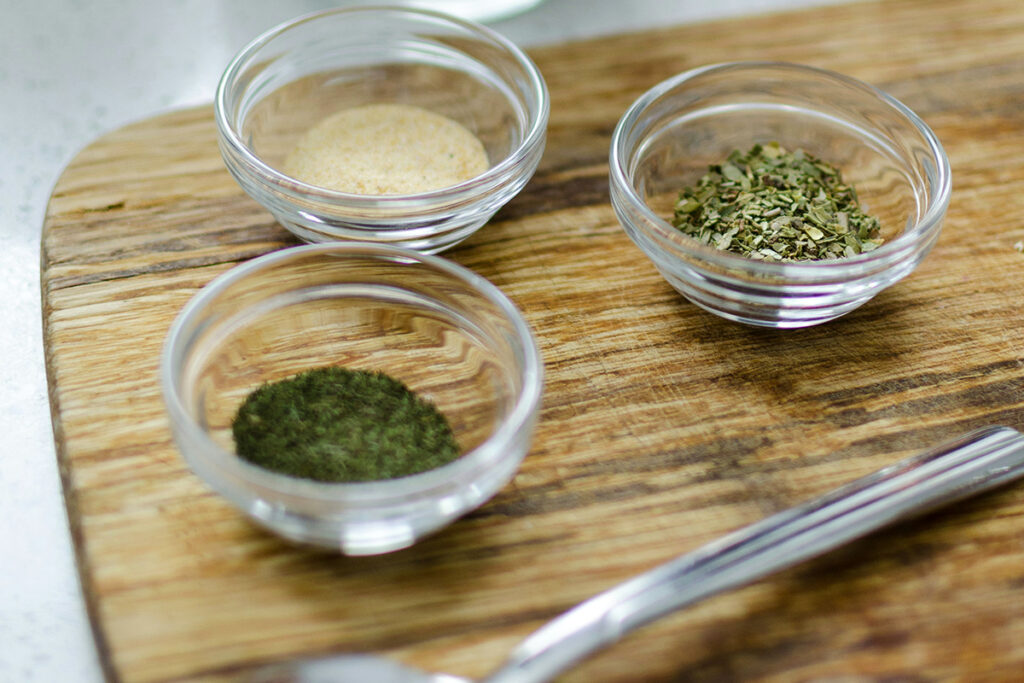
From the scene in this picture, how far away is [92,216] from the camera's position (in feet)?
4.64

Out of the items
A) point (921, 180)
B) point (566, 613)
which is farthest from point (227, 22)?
point (566, 613)

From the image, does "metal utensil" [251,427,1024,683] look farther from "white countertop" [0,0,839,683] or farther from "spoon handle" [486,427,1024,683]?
"white countertop" [0,0,839,683]

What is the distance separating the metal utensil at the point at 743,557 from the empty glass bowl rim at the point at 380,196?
1.86 ft

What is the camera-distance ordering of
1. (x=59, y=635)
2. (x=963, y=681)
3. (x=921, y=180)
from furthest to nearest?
(x=921, y=180) → (x=59, y=635) → (x=963, y=681)

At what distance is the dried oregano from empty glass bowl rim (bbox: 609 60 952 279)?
0.05m

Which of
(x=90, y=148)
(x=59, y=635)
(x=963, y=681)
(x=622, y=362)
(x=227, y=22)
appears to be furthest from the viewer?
(x=227, y=22)

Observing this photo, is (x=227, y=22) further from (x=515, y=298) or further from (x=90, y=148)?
(x=515, y=298)

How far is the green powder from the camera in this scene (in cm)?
107

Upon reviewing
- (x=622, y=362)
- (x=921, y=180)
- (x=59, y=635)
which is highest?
(x=921, y=180)

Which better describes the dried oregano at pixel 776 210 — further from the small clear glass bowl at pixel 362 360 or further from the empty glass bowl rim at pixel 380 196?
the small clear glass bowl at pixel 362 360

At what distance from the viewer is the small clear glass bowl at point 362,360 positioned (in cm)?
97

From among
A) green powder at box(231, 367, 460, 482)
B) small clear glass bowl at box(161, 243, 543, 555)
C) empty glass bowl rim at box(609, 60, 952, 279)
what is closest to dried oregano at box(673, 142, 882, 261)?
empty glass bowl rim at box(609, 60, 952, 279)

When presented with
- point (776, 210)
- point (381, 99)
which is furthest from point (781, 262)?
point (381, 99)

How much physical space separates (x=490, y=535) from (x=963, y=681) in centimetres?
50
